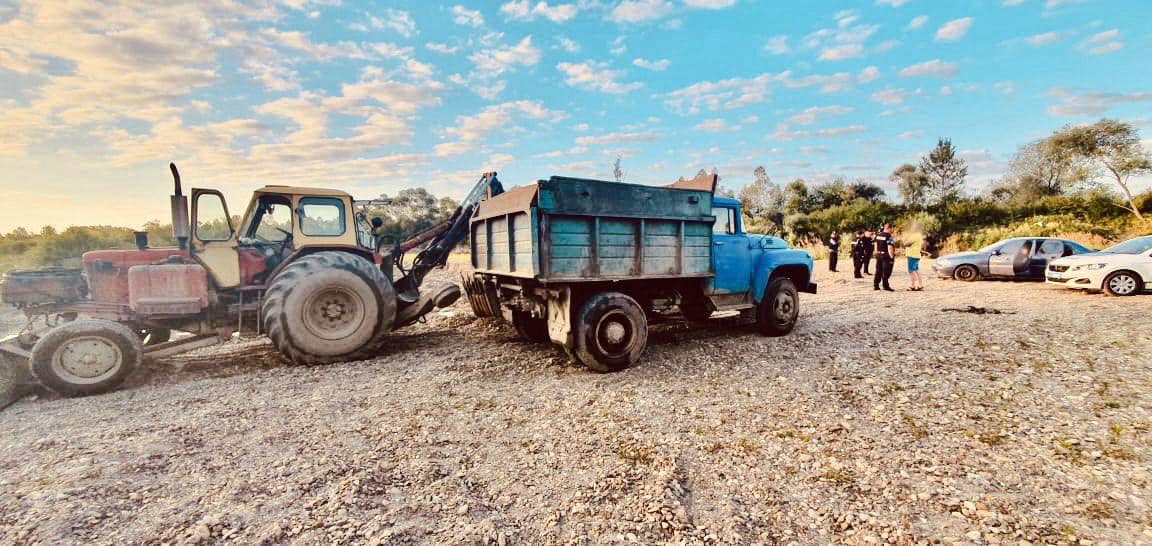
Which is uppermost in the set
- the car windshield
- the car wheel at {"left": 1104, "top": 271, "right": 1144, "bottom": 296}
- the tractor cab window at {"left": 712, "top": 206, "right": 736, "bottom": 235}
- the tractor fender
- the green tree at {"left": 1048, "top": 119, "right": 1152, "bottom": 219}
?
the green tree at {"left": 1048, "top": 119, "right": 1152, "bottom": 219}

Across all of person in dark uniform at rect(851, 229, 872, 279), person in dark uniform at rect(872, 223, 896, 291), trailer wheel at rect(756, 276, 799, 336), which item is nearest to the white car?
person in dark uniform at rect(872, 223, 896, 291)

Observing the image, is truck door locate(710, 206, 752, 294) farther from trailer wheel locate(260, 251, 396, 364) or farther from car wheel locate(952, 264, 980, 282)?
car wheel locate(952, 264, 980, 282)

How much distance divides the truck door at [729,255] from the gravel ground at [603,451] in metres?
1.09

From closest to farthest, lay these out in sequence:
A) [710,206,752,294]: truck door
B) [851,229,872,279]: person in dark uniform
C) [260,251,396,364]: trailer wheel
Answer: [260,251,396,364]: trailer wheel → [710,206,752,294]: truck door → [851,229,872,279]: person in dark uniform

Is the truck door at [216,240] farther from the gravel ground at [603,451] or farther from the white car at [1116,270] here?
the white car at [1116,270]

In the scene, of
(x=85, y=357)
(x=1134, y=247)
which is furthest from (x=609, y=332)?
(x=1134, y=247)

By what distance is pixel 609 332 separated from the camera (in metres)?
5.45

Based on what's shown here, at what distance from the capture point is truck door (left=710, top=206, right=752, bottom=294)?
6.55 metres

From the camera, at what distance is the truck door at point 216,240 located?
5.72 m

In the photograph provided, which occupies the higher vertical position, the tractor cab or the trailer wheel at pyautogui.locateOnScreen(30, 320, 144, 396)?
the tractor cab

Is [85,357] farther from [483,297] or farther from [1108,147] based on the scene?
[1108,147]

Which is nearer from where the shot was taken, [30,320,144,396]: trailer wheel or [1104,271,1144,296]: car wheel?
[30,320,144,396]: trailer wheel

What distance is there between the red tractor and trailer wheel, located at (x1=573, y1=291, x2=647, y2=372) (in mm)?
2666

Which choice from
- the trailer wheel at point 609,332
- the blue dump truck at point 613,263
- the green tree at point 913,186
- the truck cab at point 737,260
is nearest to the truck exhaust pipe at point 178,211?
the blue dump truck at point 613,263
